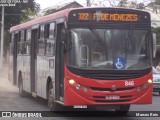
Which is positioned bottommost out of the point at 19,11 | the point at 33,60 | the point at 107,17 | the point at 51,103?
the point at 51,103

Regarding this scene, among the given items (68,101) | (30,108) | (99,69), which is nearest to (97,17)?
(99,69)

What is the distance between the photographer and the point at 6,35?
211 feet

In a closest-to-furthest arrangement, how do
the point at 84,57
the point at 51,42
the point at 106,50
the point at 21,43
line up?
the point at 84,57, the point at 106,50, the point at 51,42, the point at 21,43

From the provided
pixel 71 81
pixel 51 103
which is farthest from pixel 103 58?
pixel 51 103

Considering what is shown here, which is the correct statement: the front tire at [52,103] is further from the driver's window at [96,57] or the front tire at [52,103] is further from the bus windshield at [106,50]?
the driver's window at [96,57]

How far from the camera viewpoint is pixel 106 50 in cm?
1303

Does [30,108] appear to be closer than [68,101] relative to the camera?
No

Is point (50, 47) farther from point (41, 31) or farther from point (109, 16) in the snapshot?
point (109, 16)

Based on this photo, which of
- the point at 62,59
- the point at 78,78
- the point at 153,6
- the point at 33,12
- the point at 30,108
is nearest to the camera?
the point at 78,78

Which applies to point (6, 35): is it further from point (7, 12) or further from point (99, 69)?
point (99, 69)

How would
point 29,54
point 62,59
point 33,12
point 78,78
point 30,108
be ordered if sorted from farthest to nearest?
point 33,12, point 29,54, point 30,108, point 62,59, point 78,78

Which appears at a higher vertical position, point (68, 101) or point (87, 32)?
point (87, 32)

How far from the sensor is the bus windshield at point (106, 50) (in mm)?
12898

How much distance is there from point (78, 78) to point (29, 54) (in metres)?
6.34
